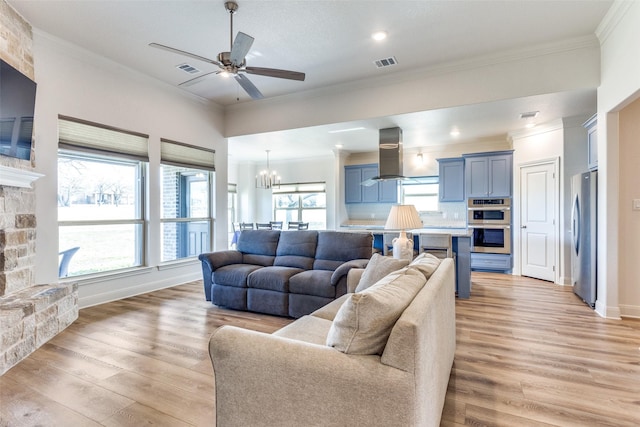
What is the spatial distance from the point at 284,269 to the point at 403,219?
1512 mm

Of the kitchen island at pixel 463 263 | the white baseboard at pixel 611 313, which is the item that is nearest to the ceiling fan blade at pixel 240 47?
the kitchen island at pixel 463 263

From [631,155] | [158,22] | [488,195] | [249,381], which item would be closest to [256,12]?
[158,22]

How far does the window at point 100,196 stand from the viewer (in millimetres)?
3947

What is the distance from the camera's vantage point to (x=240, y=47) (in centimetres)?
279

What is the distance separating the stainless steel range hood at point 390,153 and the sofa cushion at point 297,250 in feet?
7.21

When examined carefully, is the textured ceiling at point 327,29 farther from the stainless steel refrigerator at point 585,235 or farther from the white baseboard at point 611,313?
the white baseboard at point 611,313

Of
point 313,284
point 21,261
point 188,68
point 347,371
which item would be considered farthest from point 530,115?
point 21,261

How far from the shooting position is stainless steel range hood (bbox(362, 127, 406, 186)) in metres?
5.57

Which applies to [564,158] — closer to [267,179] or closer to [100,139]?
[267,179]

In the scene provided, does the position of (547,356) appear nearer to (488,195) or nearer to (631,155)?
(631,155)

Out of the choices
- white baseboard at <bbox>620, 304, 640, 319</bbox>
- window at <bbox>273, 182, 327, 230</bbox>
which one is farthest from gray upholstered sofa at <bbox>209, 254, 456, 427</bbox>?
window at <bbox>273, 182, 327, 230</bbox>

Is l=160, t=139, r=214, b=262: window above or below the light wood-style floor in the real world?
above

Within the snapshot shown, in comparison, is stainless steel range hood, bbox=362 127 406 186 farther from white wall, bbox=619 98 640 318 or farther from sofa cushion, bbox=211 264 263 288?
sofa cushion, bbox=211 264 263 288

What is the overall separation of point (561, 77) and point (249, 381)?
15.3 ft
